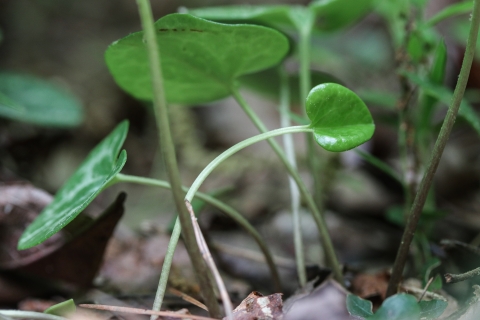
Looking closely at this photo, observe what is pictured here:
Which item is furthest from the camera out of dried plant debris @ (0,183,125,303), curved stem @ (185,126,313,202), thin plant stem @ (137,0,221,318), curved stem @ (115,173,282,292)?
dried plant debris @ (0,183,125,303)

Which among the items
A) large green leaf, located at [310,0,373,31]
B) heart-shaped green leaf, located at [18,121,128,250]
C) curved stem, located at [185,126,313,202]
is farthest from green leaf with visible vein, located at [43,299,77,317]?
large green leaf, located at [310,0,373,31]

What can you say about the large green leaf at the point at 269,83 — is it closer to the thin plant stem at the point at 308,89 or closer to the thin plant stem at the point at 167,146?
the thin plant stem at the point at 308,89

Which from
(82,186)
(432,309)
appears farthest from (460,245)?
(82,186)

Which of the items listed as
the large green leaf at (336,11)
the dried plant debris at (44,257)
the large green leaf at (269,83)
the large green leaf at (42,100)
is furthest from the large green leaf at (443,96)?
the large green leaf at (42,100)

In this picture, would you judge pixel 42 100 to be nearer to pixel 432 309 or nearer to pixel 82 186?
pixel 82 186

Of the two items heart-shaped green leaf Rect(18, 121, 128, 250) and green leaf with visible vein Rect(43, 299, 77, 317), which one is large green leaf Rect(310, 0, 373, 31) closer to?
heart-shaped green leaf Rect(18, 121, 128, 250)

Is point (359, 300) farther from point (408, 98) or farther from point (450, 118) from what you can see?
point (408, 98)

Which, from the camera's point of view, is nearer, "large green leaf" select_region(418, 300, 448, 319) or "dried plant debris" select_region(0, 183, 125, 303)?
"large green leaf" select_region(418, 300, 448, 319)

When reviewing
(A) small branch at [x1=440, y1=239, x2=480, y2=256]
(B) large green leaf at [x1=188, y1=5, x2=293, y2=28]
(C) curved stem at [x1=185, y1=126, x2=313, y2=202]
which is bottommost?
(A) small branch at [x1=440, y1=239, x2=480, y2=256]

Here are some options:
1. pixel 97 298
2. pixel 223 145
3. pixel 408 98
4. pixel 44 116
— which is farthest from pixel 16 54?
pixel 408 98
